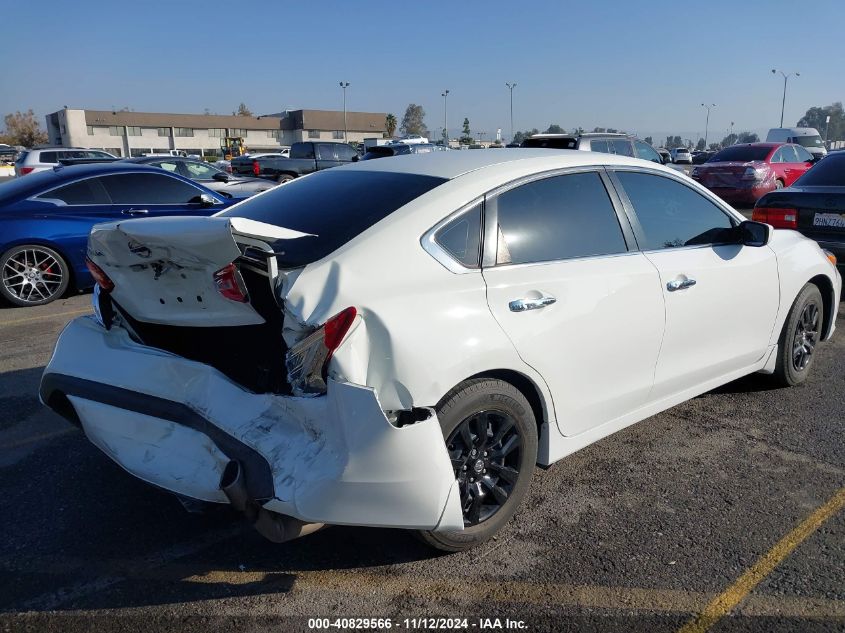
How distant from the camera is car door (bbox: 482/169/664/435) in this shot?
3000 mm

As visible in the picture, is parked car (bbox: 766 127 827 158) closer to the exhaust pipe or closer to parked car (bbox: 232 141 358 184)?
parked car (bbox: 232 141 358 184)

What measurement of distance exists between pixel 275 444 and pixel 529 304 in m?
1.22

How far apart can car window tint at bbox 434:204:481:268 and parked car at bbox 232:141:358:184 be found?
2186 cm

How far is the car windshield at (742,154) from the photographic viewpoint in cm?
1620

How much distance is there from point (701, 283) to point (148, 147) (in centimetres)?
9116

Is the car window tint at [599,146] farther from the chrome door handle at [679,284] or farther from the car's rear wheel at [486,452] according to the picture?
the car's rear wheel at [486,452]

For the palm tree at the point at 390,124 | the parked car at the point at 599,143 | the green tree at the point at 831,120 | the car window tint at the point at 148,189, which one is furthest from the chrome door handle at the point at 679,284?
the green tree at the point at 831,120

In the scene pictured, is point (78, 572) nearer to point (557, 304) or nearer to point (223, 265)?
point (223, 265)

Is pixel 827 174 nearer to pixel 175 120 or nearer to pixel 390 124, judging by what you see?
pixel 175 120


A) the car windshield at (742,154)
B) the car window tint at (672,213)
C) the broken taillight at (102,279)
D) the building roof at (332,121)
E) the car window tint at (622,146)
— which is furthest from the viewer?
the building roof at (332,121)

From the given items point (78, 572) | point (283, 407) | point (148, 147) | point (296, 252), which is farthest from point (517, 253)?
point (148, 147)

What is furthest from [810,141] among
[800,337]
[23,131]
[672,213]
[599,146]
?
[23,131]

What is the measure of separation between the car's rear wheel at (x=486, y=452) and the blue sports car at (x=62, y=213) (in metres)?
5.44

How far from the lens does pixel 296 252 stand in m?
2.82
